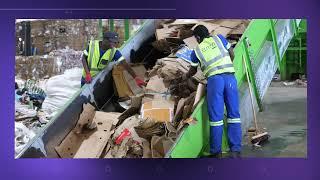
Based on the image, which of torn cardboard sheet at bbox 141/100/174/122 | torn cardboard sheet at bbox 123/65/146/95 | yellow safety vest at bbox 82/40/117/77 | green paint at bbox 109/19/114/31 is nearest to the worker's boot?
torn cardboard sheet at bbox 141/100/174/122

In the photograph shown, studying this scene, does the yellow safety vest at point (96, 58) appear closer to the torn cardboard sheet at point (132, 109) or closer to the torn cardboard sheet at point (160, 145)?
the torn cardboard sheet at point (132, 109)

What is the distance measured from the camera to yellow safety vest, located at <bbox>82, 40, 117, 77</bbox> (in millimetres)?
3971

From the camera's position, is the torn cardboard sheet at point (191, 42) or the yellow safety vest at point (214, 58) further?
the torn cardboard sheet at point (191, 42)

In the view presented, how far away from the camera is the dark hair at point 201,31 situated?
12.7 feet

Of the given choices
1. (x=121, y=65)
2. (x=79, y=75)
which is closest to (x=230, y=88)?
(x=121, y=65)

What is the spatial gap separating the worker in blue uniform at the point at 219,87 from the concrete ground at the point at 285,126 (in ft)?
0.49

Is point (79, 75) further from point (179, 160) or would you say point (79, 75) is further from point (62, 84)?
point (179, 160)

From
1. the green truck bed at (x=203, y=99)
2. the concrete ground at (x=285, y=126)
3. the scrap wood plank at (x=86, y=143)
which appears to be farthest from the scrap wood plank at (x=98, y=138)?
the concrete ground at (x=285, y=126)

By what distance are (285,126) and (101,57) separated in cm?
160

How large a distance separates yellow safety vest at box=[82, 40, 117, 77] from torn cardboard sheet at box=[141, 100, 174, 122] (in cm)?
50

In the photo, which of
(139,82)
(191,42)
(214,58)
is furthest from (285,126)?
(139,82)

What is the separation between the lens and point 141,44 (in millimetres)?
4172

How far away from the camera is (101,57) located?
13.3 feet

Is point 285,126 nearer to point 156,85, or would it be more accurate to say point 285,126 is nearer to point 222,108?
point 222,108
